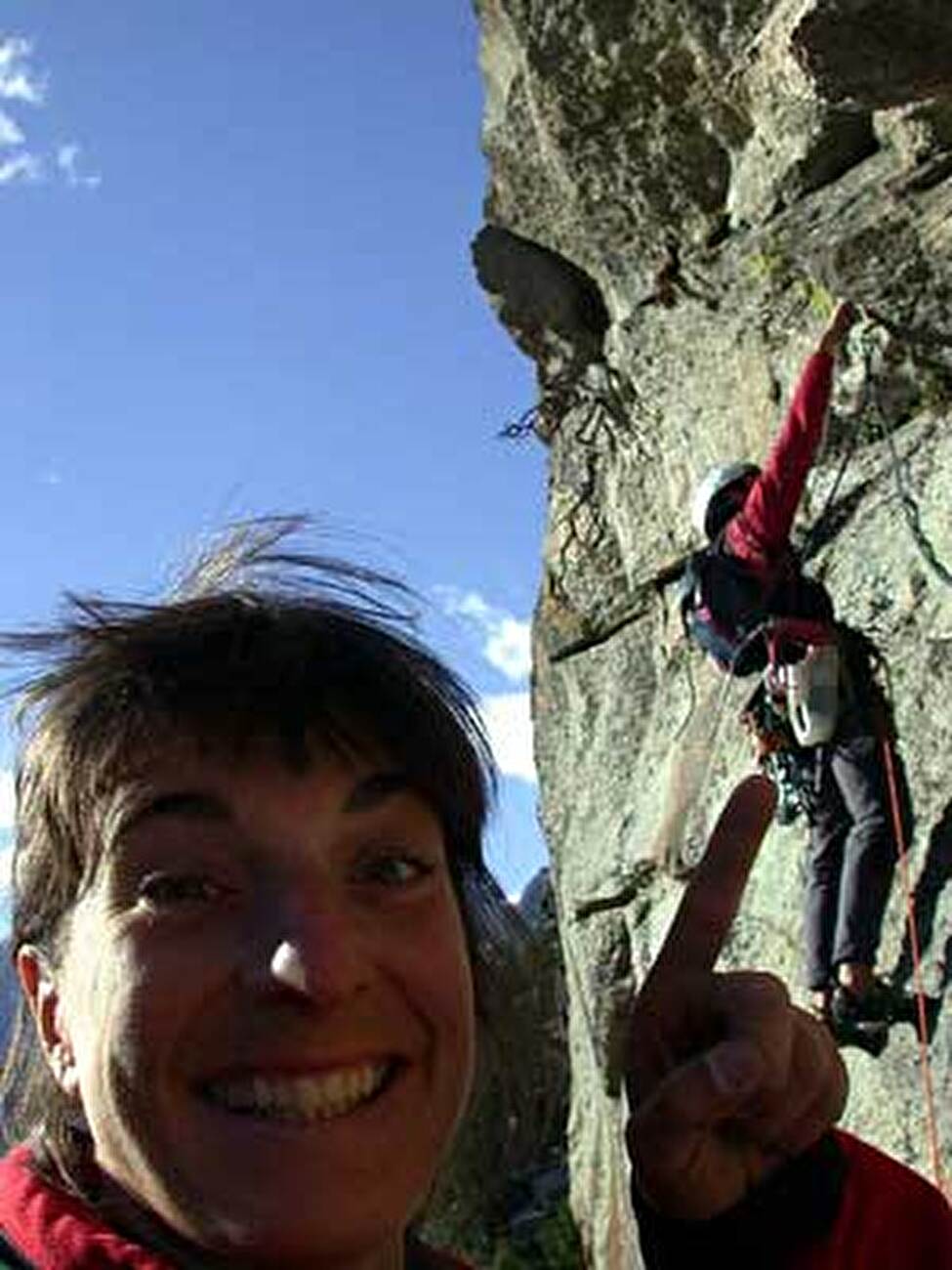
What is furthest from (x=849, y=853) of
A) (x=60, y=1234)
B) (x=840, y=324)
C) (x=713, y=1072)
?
(x=60, y=1234)

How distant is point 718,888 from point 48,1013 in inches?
40.3

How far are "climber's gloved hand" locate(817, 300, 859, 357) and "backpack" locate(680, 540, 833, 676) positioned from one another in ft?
6.00

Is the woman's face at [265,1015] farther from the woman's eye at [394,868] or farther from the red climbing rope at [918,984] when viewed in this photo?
the red climbing rope at [918,984]

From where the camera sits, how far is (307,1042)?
6.86ft

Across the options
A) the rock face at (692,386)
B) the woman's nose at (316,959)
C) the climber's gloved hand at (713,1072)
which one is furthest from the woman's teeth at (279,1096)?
the rock face at (692,386)

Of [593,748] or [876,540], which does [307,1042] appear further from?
[593,748]

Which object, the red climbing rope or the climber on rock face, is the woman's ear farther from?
the climber on rock face

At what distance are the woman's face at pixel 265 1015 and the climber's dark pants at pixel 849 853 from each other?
23.9 ft

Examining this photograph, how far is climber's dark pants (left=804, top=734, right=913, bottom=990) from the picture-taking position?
9.18 metres

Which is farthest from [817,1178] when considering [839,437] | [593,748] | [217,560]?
[593,748]

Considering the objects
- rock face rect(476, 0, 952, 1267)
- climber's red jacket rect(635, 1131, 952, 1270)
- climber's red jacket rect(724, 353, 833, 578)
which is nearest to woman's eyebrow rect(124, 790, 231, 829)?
climber's red jacket rect(635, 1131, 952, 1270)

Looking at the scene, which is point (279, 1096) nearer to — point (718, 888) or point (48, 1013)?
point (48, 1013)

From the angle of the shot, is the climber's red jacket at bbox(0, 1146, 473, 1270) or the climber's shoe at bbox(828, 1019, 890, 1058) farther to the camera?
the climber's shoe at bbox(828, 1019, 890, 1058)

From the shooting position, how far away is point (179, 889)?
2.18 m
